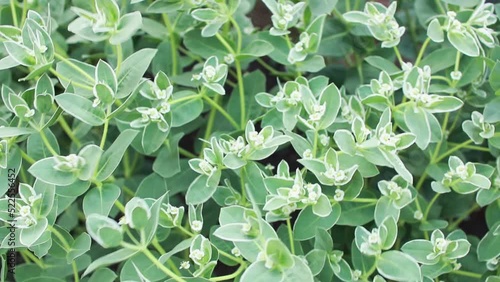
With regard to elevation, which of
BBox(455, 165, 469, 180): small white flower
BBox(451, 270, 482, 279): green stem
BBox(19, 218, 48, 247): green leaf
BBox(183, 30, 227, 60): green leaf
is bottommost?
BBox(451, 270, 482, 279): green stem

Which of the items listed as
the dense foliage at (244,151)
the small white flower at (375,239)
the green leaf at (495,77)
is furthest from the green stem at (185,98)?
the green leaf at (495,77)

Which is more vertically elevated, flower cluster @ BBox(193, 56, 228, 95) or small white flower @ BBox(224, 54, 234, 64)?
flower cluster @ BBox(193, 56, 228, 95)

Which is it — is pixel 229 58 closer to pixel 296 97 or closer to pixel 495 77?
pixel 296 97

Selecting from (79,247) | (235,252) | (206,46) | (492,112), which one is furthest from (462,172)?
(79,247)

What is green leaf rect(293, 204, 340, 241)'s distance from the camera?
844mm

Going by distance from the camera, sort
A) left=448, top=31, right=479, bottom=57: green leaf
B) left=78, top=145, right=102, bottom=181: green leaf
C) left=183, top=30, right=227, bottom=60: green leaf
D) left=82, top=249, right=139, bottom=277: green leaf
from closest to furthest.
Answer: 1. left=82, top=249, right=139, bottom=277: green leaf
2. left=78, top=145, right=102, bottom=181: green leaf
3. left=448, top=31, right=479, bottom=57: green leaf
4. left=183, top=30, right=227, bottom=60: green leaf

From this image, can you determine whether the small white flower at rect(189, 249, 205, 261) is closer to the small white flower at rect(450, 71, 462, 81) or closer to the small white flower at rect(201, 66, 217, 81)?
the small white flower at rect(201, 66, 217, 81)

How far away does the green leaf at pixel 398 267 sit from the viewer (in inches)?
29.4

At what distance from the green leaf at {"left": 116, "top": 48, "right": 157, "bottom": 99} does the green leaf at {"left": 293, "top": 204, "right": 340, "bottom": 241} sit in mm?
299

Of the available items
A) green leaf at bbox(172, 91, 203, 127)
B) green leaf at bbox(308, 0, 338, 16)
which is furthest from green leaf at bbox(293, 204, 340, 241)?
green leaf at bbox(308, 0, 338, 16)

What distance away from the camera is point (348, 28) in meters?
1.09

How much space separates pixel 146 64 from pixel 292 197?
0.28m

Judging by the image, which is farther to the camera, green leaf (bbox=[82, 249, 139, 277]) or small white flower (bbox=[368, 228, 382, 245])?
small white flower (bbox=[368, 228, 382, 245])

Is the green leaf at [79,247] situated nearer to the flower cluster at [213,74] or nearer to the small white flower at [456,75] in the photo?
the flower cluster at [213,74]
